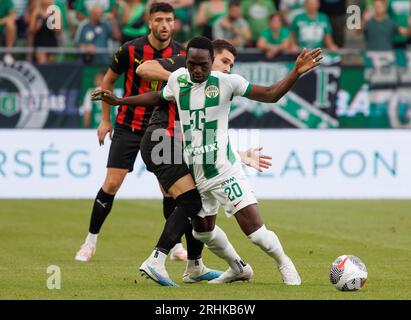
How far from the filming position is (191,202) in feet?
30.6

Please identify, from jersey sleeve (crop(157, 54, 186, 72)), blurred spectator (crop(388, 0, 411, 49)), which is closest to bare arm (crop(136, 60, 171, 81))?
jersey sleeve (crop(157, 54, 186, 72))

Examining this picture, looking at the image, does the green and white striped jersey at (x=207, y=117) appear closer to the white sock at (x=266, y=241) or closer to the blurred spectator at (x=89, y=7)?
the white sock at (x=266, y=241)

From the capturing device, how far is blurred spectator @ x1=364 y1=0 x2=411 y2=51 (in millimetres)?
21328

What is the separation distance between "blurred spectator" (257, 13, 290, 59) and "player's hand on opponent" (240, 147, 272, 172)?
38.1 feet

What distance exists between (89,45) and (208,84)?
451 inches

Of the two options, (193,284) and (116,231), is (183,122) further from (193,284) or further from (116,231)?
(116,231)

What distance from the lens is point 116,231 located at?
14.2 m

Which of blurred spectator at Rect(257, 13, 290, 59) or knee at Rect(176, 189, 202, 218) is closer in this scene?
knee at Rect(176, 189, 202, 218)

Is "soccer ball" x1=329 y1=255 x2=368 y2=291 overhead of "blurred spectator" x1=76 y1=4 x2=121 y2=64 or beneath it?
beneath

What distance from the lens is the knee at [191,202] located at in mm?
9336

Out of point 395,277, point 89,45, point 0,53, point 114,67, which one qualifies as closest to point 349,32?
point 89,45

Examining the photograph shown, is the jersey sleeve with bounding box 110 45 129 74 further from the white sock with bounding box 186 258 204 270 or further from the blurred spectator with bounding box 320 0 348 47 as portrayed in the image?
the blurred spectator with bounding box 320 0 348 47

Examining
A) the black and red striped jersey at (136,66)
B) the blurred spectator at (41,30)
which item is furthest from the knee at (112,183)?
the blurred spectator at (41,30)

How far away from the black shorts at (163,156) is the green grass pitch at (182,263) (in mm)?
935
